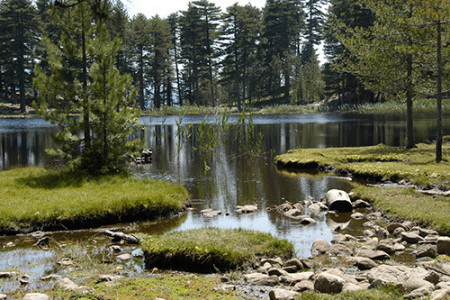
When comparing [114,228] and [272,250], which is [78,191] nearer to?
[114,228]

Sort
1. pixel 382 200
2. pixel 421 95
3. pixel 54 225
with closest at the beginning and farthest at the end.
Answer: pixel 54 225
pixel 382 200
pixel 421 95

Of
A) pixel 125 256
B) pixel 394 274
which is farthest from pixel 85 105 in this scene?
pixel 394 274

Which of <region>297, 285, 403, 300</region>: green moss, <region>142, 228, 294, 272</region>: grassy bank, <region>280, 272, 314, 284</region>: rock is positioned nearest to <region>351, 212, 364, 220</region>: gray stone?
<region>142, 228, 294, 272</region>: grassy bank

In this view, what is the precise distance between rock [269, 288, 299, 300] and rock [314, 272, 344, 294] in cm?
39

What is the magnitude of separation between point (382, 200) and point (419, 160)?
7402 mm

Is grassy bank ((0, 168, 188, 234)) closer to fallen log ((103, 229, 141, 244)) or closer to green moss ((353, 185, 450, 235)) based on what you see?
fallen log ((103, 229, 141, 244))

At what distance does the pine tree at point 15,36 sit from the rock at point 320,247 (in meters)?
68.2

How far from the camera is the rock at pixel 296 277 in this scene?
6645mm

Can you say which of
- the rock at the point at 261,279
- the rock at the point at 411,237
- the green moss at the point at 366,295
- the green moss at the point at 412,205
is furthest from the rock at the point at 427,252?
the rock at the point at 261,279

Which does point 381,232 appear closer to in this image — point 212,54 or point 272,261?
point 272,261

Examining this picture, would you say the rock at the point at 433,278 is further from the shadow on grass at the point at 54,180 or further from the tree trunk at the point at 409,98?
the tree trunk at the point at 409,98

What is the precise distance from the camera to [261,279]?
264 inches

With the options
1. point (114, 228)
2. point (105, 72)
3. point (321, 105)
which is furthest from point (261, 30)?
point (114, 228)

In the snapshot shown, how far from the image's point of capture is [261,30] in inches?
3349
